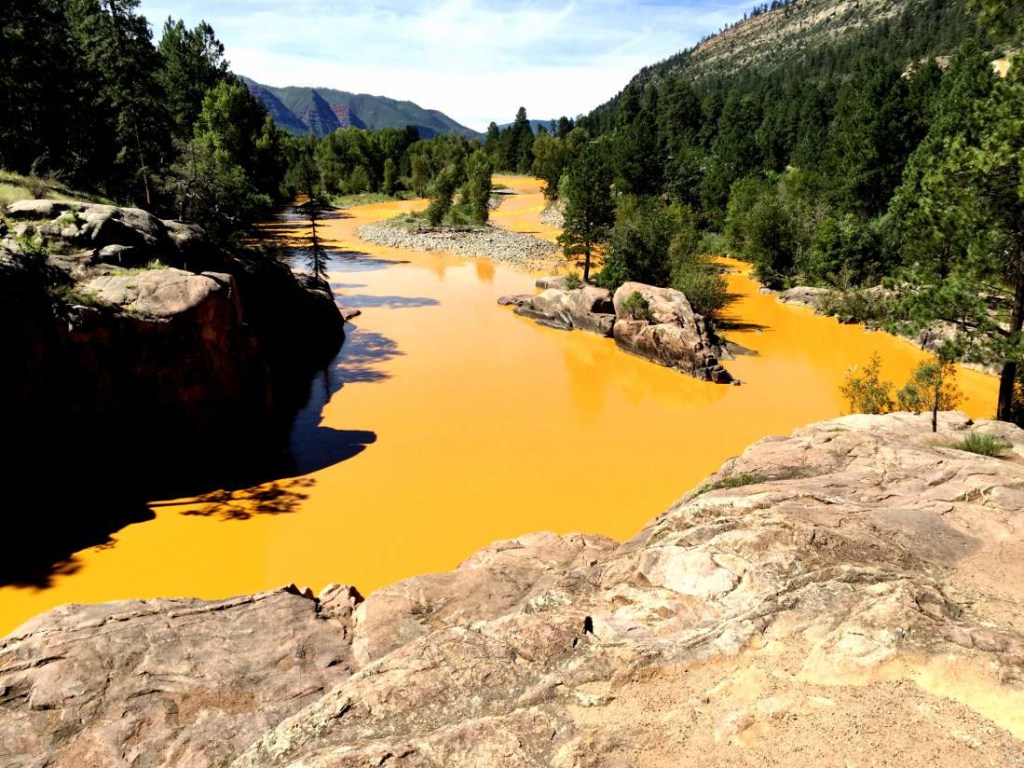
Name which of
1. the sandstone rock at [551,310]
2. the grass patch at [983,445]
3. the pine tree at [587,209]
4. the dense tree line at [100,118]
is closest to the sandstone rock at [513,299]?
the sandstone rock at [551,310]

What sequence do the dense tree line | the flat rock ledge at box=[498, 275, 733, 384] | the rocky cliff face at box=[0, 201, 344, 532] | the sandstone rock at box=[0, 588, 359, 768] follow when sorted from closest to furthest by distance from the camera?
the sandstone rock at box=[0, 588, 359, 768], the rocky cliff face at box=[0, 201, 344, 532], the flat rock ledge at box=[498, 275, 733, 384], the dense tree line

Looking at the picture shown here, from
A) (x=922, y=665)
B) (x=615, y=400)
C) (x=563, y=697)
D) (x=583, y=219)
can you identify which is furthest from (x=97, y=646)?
(x=583, y=219)

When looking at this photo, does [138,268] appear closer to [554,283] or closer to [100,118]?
[100,118]

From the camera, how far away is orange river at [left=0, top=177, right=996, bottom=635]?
1298 centimetres

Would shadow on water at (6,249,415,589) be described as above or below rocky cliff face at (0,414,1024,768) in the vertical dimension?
below

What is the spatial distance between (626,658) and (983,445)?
9.56 m

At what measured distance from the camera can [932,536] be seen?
24.7 ft

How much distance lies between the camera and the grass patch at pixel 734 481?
1071 cm

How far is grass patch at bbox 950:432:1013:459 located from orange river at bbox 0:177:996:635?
6.38m

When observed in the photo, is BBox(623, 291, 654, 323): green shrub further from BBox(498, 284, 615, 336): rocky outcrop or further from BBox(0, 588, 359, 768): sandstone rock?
BBox(0, 588, 359, 768): sandstone rock

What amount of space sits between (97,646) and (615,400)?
61.1ft

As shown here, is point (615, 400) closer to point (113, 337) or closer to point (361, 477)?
point (361, 477)

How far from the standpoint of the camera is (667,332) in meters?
27.4

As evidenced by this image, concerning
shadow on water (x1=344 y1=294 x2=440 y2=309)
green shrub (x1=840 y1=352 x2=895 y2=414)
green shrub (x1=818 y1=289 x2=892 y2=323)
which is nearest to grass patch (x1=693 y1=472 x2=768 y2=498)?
green shrub (x1=840 y1=352 x2=895 y2=414)
